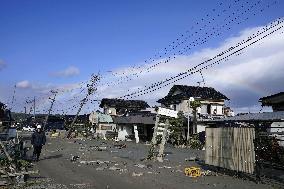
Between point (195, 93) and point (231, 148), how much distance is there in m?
41.2

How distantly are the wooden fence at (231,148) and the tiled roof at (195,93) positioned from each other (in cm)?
3766

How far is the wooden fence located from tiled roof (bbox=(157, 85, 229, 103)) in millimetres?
37664

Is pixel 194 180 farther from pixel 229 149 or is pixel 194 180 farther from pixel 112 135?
pixel 112 135

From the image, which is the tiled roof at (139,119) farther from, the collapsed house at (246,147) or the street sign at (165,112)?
the collapsed house at (246,147)

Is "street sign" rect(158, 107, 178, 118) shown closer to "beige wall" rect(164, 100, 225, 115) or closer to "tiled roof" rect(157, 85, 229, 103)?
"beige wall" rect(164, 100, 225, 115)

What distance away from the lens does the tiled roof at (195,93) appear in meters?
56.6

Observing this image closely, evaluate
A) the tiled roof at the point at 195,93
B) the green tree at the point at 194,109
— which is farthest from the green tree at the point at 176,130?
the tiled roof at the point at 195,93

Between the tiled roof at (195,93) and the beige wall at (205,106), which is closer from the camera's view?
the beige wall at (205,106)

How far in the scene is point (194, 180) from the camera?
624 inches

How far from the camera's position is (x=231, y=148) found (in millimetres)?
16547

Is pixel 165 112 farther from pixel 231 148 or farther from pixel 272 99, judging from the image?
pixel 272 99

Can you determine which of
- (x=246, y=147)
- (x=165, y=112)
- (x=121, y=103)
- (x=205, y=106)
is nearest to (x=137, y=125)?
(x=205, y=106)

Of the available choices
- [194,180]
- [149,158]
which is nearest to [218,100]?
[149,158]

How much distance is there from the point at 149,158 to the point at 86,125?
46650mm
